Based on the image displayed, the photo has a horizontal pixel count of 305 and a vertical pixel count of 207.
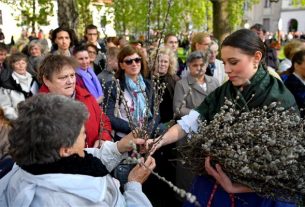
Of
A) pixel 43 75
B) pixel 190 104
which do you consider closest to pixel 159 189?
pixel 190 104

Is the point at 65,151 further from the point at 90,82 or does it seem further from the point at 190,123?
the point at 90,82

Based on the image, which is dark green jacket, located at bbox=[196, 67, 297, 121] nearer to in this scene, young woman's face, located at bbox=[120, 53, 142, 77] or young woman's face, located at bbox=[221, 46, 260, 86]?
young woman's face, located at bbox=[221, 46, 260, 86]

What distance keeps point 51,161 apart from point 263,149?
3.29ft

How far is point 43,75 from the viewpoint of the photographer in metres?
3.28

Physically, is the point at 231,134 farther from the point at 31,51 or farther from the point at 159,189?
the point at 31,51

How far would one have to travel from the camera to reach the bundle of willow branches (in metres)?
1.74

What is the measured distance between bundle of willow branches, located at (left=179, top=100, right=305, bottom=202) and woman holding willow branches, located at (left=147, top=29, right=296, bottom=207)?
13 cm

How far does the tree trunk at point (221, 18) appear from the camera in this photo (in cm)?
1008

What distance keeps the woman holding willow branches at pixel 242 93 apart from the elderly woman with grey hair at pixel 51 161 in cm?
50

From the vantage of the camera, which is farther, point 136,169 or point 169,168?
point 169,168

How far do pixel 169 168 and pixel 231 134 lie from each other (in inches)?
99.4

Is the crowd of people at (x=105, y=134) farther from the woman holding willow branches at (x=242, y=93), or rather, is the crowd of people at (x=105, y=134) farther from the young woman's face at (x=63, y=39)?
the young woman's face at (x=63, y=39)

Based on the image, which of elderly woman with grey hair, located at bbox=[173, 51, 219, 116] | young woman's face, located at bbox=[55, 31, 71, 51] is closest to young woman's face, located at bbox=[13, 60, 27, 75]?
young woman's face, located at bbox=[55, 31, 71, 51]

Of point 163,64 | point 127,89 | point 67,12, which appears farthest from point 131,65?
point 67,12
